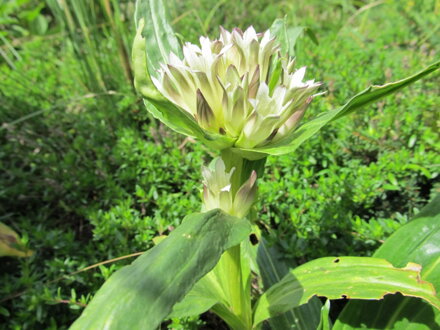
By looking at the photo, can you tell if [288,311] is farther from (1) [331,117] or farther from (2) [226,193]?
(1) [331,117]

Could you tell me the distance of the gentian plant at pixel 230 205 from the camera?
2.15 feet

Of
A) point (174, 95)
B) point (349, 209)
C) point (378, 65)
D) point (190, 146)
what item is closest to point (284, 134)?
point (174, 95)

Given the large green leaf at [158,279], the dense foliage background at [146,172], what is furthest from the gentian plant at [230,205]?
the dense foliage background at [146,172]

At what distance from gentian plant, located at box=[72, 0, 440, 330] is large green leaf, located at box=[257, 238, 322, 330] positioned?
→ 0.07 ft

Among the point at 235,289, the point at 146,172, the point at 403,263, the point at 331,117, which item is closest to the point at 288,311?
the point at 235,289

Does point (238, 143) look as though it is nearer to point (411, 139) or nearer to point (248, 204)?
point (248, 204)

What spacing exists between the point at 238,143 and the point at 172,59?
0.90 feet

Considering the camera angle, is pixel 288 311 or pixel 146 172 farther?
pixel 146 172

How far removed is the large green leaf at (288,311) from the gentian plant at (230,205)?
0.02 metres

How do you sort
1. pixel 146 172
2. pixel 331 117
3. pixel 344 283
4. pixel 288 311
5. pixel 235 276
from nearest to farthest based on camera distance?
1. pixel 331 117
2. pixel 344 283
3. pixel 235 276
4. pixel 288 311
5. pixel 146 172

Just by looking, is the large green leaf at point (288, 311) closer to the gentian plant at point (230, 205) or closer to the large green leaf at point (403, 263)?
the gentian plant at point (230, 205)

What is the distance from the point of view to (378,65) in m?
2.24

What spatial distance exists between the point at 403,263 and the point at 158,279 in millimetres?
751

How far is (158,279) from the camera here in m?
0.65
